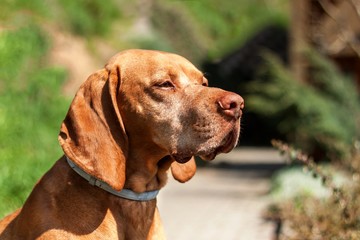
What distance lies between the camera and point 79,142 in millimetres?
3516

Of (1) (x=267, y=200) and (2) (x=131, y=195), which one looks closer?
(2) (x=131, y=195)

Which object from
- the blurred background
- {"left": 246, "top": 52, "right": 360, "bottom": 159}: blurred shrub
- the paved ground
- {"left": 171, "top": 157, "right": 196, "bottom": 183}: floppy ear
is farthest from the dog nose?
{"left": 246, "top": 52, "right": 360, "bottom": 159}: blurred shrub

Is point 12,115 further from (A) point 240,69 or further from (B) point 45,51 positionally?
(A) point 240,69

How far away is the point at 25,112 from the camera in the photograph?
27.4 feet

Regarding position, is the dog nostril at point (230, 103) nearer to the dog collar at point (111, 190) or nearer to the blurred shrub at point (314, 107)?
the dog collar at point (111, 190)

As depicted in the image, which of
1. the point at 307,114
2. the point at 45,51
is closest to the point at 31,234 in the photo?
the point at 45,51

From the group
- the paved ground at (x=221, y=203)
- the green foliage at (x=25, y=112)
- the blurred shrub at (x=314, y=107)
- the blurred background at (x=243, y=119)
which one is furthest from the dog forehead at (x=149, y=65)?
the blurred shrub at (x=314, y=107)

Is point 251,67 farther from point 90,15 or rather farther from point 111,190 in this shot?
point 111,190

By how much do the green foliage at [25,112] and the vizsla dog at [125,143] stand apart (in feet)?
9.25

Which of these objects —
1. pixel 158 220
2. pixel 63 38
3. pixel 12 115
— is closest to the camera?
pixel 158 220

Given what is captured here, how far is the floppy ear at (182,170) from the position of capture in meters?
4.05

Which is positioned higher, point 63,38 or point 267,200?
point 63,38

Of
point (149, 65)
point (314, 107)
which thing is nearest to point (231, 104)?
point (149, 65)

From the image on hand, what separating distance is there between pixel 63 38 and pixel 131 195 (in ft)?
30.0
